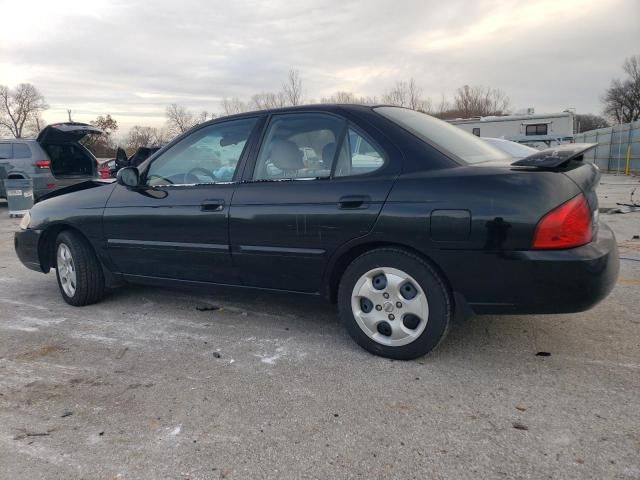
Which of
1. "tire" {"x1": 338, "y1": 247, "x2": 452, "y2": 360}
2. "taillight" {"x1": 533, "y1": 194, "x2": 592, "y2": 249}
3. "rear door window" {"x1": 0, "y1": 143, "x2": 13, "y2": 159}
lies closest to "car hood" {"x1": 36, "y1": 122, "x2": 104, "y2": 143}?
"rear door window" {"x1": 0, "y1": 143, "x2": 13, "y2": 159}

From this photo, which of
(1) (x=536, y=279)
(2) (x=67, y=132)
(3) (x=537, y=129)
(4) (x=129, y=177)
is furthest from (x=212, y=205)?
(3) (x=537, y=129)

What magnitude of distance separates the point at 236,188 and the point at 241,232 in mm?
319

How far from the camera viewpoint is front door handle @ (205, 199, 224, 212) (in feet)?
11.4

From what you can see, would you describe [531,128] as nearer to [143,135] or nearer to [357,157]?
[357,157]

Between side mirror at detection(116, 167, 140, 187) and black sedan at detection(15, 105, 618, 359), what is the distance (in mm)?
10

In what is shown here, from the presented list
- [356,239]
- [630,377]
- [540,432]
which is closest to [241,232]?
[356,239]

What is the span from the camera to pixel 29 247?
4.61 m

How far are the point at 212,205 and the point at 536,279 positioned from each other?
7.08 ft

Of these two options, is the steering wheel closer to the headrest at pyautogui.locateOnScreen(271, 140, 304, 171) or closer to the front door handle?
the front door handle

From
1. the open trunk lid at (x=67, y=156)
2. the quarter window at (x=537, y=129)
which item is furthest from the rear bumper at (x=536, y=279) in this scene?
the quarter window at (x=537, y=129)

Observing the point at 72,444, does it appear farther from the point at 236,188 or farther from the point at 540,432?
the point at 540,432

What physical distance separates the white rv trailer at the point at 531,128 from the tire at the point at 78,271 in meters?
23.8

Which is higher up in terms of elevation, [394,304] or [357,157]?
[357,157]

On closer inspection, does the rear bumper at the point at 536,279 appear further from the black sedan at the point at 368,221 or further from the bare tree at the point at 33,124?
the bare tree at the point at 33,124
